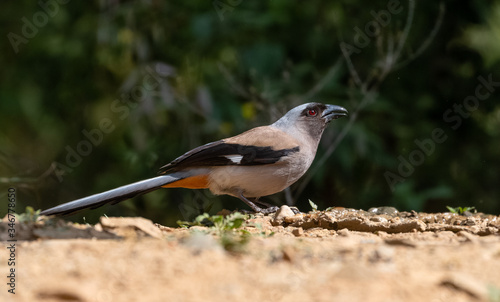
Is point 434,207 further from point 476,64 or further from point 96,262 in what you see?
point 96,262

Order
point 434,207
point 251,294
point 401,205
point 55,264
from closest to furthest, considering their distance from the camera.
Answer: point 251,294
point 55,264
point 401,205
point 434,207

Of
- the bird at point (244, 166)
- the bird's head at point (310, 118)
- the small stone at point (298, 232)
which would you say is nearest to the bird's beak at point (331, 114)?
the bird's head at point (310, 118)

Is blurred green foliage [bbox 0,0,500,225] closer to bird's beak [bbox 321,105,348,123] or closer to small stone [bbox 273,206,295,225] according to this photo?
bird's beak [bbox 321,105,348,123]

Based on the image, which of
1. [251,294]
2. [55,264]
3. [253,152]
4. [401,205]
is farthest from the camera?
[401,205]

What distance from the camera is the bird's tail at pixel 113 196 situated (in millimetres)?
4855

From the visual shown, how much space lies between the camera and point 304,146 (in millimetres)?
6418

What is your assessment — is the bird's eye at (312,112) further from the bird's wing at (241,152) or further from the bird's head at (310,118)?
the bird's wing at (241,152)

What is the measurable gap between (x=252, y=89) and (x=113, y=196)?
305cm

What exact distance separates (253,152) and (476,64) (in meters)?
3.87

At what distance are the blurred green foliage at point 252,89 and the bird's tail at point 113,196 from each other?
1.99 meters

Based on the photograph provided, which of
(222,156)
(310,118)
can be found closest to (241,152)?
(222,156)

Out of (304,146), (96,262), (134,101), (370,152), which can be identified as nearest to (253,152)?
(304,146)

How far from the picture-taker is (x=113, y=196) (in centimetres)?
516

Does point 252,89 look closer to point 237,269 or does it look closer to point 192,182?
point 192,182
